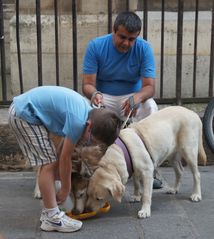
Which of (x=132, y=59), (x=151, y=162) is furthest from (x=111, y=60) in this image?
(x=151, y=162)

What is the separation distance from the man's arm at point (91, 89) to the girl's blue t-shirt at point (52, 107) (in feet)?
3.18

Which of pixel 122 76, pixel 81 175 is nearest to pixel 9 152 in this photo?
pixel 122 76

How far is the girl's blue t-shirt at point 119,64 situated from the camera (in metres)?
5.23

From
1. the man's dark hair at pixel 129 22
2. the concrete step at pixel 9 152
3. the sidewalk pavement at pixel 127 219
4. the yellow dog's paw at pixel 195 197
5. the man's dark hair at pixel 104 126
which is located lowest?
the sidewalk pavement at pixel 127 219

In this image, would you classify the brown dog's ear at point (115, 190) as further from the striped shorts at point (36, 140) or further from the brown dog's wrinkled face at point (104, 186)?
the striped shorts at point (36, 140)

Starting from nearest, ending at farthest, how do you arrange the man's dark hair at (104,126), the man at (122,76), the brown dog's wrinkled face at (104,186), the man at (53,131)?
1. the man's dark hair at (104,126)
2. the man at (53,131)
3. the brown dog's wrinkled face at (104,186)
4. the man at (122,76)

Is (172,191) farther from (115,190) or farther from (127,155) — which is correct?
(115,190)

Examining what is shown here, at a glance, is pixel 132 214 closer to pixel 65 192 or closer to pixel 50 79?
pixel 65 192

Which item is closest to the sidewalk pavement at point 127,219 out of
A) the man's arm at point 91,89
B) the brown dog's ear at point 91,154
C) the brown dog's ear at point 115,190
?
the brown dog's ear at point 115,190

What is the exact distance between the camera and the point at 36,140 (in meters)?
4.12

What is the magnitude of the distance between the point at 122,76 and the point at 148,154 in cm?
106

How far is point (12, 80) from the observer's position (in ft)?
24.0

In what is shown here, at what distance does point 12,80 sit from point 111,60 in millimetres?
2430

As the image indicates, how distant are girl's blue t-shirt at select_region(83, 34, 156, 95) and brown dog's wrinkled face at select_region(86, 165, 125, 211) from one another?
1.25 metres
